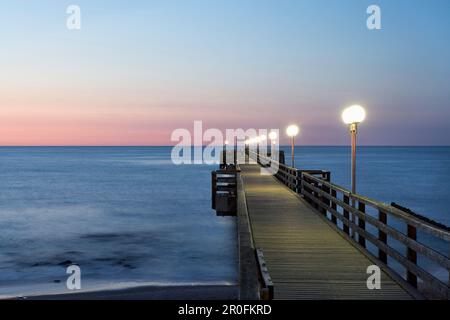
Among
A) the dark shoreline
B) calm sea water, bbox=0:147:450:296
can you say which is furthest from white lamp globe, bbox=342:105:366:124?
calm sea water, bbox=0:147:450:296

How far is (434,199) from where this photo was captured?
47125 mm

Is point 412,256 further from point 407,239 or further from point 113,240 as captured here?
point 113,240

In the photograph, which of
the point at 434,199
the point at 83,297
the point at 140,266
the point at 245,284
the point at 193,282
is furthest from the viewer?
the point at 434,199

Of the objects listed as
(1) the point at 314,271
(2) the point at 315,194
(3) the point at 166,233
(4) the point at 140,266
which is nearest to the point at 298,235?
(1) the point at 314,271

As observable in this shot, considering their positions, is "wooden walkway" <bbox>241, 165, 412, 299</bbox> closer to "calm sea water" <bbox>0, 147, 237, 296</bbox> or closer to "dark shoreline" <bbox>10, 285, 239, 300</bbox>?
"dark shoreline" <bbox>10, 285, 239, 300</bbox>

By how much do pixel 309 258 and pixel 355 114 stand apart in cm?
447

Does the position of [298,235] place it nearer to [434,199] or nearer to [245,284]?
[245,284]

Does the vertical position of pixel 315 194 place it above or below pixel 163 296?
above

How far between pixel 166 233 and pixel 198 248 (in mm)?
4711

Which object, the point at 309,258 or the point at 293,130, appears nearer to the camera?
the point at 309,258

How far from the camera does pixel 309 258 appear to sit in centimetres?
814

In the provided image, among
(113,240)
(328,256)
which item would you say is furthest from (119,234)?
(328,256)

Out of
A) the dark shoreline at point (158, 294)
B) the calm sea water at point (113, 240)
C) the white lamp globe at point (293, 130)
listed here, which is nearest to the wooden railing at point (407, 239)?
the dark shoreline at point (158, 294)
